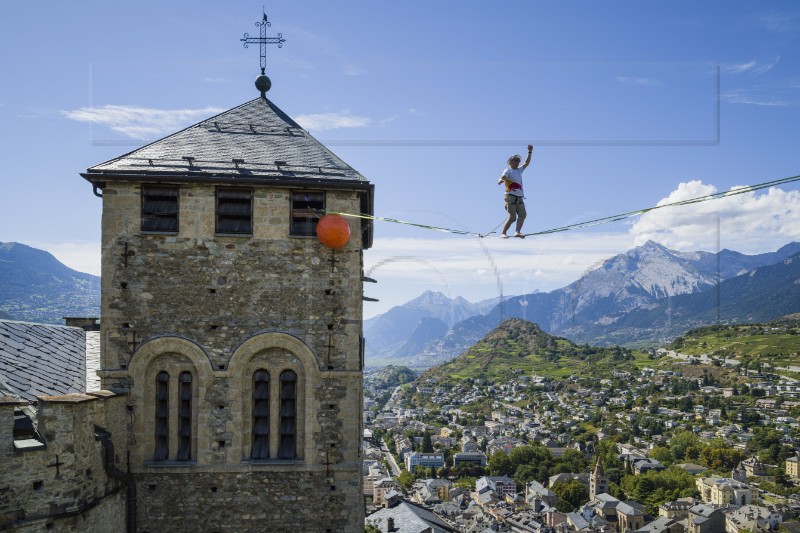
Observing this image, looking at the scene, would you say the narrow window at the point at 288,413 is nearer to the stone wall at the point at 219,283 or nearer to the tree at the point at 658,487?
the stone wall at the point at 219,283

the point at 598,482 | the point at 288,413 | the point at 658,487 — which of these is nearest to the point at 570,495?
the point at 598,482

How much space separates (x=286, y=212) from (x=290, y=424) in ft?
14.4

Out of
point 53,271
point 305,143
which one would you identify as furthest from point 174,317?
point 53,271

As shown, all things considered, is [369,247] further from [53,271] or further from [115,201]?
[53,271]

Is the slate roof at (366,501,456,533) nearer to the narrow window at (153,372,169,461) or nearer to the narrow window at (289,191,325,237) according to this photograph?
the narrow window at (153,372,169,461)

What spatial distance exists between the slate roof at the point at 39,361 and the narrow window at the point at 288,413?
408 centimetres

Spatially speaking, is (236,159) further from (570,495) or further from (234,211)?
(570,495)

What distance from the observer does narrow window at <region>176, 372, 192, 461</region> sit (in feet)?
45.3

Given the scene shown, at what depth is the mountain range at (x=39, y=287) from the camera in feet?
277

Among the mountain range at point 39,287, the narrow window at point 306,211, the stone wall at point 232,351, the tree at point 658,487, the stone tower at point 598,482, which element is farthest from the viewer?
the stone tower at point 598,482

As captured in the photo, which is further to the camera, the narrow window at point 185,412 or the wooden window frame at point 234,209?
the wooden window frame at point 234,209

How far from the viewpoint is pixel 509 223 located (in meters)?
12.0

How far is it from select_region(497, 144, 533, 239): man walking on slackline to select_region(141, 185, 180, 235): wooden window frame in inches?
265

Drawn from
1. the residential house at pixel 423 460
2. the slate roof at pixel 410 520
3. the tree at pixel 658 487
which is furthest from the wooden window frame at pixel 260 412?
the residential house at pixel 423 460
